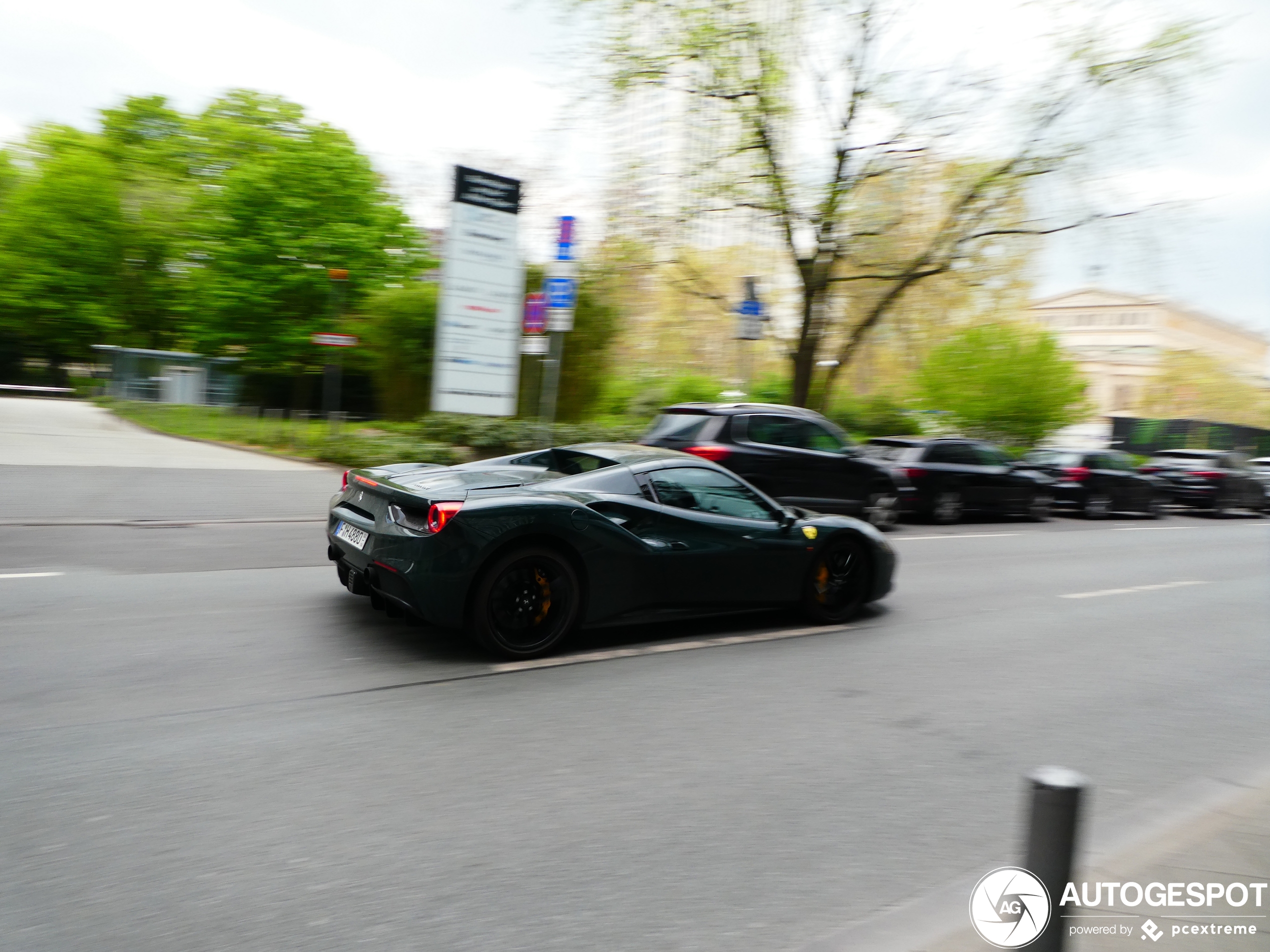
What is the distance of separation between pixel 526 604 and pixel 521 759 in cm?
153

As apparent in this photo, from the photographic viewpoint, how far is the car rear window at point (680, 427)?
12.1 meters

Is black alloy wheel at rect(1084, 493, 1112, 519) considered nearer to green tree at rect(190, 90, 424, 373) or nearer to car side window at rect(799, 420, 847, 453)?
car side window at rect(799, 420, 847, 453)

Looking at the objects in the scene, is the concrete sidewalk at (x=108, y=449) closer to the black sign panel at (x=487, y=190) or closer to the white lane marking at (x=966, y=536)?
the black sign panel at (x=487, y=190)

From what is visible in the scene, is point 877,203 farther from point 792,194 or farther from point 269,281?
point 269,281

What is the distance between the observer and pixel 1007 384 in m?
26.3

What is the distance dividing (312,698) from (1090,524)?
53.4 ft

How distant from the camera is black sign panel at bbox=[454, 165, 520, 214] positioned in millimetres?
15406

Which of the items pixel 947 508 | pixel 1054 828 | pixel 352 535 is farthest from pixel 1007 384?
pixel 1054 828

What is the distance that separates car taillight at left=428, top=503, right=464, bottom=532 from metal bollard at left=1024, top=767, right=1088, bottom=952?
365 cm

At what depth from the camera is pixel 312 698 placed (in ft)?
15.5

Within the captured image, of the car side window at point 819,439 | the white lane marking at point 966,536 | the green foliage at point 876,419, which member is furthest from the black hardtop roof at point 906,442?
the green foliage at point 876,419

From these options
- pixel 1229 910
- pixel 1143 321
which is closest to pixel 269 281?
pixel 1229 910

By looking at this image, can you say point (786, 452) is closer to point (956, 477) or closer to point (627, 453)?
point (956, 477)

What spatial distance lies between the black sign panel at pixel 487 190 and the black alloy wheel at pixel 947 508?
27.2 ft
